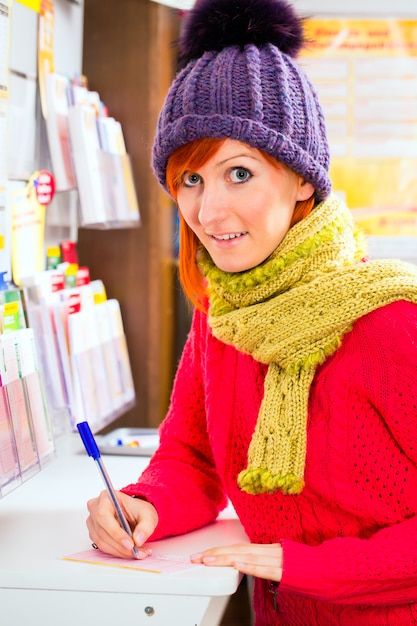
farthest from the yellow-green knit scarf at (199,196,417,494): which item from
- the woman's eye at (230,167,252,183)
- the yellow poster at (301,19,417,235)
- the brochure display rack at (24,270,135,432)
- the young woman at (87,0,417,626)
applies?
the yellow poster at (301,19,417,235)

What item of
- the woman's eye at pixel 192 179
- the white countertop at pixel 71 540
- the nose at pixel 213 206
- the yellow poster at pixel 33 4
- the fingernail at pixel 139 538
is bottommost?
the white countertop at pixel 71 540

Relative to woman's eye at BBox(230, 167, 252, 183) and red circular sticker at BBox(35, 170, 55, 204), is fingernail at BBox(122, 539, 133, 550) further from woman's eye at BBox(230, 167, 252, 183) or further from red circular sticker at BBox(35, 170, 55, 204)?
red circular sticker at BBox(35, 170, 55, 204)

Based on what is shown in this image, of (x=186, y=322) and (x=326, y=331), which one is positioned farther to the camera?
(x=186, y=322)

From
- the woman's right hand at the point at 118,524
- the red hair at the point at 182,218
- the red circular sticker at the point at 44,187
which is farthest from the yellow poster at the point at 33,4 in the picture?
the woman's right hand at the point at 118,524

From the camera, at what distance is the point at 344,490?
121cm

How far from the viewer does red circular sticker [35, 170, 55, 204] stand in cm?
174

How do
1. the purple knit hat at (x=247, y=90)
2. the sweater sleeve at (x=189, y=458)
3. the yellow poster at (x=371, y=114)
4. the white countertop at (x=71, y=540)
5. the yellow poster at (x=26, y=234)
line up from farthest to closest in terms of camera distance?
the yellow poster at (x=371, y=114) < the yellow poster at (x=26, y=234) < the sweater sleeve at (x=189, y=458) < the purple knit hat at (x=247, y=90) < the white countertop at (x=71, y=540)

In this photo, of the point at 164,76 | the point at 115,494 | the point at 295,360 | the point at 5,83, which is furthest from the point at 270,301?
the point at 164,76

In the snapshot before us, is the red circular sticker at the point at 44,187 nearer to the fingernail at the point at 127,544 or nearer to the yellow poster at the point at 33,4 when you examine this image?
the yellow poster at the point at 33,4

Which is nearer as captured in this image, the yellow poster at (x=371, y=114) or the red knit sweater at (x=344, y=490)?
the red knit sweater at (x=344, y=490)

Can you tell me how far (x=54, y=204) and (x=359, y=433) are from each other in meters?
1.02

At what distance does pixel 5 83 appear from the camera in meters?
1.49

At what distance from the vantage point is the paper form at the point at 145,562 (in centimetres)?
114

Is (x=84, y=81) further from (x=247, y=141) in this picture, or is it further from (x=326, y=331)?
(x=326, y=331)
